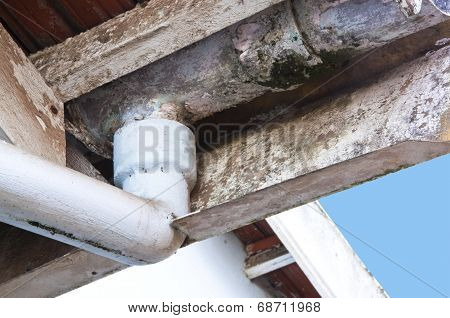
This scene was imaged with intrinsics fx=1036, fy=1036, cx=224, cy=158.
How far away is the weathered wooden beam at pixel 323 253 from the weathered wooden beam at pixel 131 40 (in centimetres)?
195

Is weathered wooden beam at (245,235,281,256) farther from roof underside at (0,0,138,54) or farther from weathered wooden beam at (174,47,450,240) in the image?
roof underside at (0,0,138,54)

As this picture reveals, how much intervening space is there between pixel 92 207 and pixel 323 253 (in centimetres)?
245

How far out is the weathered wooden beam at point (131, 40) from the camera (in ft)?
8.48

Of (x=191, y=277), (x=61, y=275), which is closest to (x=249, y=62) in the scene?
(x=61, y=275)

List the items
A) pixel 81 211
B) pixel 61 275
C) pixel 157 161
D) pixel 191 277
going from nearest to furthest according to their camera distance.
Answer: pixel 81 211 < pixel 157 161 < pixel 61 275 < pixel 191 277

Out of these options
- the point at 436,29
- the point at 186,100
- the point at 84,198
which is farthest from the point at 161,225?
the point at 436,29

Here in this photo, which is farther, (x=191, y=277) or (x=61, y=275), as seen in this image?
(x=191, y=277)

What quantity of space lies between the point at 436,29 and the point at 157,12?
28.2 inches

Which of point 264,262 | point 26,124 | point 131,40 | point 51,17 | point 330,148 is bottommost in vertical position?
point 330,148

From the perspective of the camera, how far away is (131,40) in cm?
266

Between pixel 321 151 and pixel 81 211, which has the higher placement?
pixel 321 151

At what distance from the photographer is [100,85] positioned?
2756 millimetres

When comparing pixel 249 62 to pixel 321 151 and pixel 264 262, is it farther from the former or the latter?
pixel 264 262

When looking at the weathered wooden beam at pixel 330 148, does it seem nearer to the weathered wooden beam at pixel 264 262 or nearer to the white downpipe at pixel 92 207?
the white downpipe at pixel 92 207
